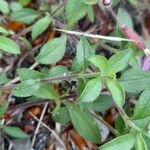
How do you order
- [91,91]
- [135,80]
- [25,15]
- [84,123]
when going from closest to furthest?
[91,91] < [135,80] < [84,123] < [25,15]

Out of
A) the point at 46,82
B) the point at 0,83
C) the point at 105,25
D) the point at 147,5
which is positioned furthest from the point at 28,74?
the point at 147,5

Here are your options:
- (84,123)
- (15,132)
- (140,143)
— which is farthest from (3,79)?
(140,143)

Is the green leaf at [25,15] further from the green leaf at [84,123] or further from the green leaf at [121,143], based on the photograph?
the green leaf at [121,143]

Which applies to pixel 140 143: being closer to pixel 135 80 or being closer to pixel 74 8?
pixel 135 80

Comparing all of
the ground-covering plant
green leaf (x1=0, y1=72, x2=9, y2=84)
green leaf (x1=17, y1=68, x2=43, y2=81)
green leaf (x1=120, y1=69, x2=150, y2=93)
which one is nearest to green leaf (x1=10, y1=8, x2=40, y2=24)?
the ground-covering plant

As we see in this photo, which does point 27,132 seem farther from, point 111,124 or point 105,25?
point 105,25
